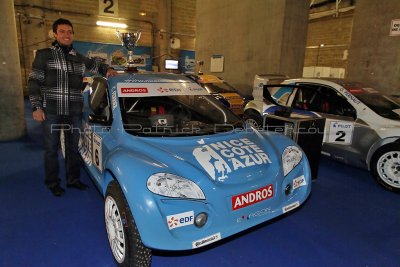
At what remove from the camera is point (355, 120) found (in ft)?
11.7

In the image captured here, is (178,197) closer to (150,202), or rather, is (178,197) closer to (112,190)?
(150,202)

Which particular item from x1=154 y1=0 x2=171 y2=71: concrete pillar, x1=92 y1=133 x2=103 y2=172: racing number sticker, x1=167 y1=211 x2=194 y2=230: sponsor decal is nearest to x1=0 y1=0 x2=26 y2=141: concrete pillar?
x1=92 y1=133 x2=103 y2=172: racing number sticker

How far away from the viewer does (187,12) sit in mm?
14742

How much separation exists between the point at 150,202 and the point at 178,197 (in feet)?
0.55

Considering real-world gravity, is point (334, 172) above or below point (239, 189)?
below

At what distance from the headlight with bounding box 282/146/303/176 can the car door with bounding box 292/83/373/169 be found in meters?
1.67

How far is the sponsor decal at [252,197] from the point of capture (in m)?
1.75

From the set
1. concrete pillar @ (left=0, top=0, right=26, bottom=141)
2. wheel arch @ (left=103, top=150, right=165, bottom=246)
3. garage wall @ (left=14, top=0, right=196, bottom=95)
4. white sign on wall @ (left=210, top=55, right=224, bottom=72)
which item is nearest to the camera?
wheel arch @ (left=103, top=150, right=165, bottom=246)

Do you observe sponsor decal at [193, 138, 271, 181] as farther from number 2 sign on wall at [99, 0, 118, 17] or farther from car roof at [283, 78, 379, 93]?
number 2 sign on wall at [99, 0, 118, 17]

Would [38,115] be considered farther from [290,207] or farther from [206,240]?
[290,207]

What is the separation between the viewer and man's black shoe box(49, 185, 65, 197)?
2.93 metres

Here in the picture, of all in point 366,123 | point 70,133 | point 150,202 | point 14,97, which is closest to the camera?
point 150,202

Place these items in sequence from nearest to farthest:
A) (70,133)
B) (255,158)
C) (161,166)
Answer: (161,166) → (255,158) → (70,133)

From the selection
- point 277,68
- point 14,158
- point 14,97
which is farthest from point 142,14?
point 14,158
